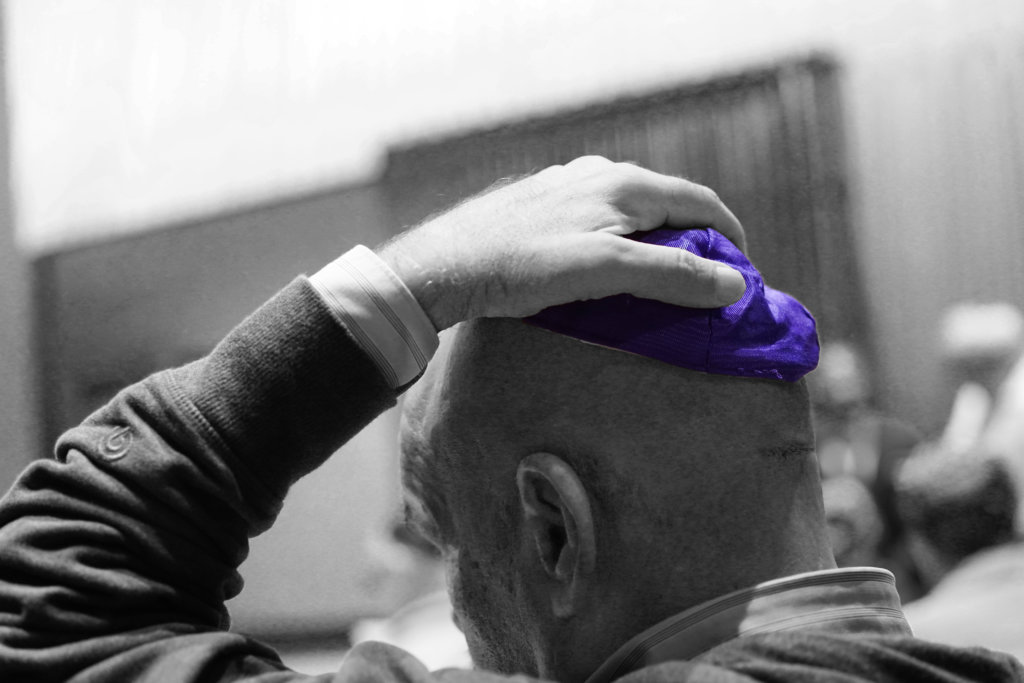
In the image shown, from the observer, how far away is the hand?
831 millimetres

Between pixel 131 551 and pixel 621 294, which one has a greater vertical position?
pixel 621 294

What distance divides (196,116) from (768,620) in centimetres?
251

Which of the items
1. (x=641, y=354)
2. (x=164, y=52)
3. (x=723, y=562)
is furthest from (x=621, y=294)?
(x=164, y=52)

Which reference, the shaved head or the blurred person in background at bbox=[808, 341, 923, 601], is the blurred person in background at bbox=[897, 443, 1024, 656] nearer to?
the blurred person in background at bbox=[808, 341, 923, 601]

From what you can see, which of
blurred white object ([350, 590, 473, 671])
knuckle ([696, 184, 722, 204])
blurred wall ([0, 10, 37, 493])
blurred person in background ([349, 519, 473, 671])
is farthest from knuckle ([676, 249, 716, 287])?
blurred person in background ([349, 519, 473, 671])

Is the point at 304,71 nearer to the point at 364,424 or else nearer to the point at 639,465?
the point at 364,424

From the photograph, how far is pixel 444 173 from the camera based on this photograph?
10.0ft

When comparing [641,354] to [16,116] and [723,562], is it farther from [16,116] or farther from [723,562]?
[16,116]

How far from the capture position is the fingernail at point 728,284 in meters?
0.85

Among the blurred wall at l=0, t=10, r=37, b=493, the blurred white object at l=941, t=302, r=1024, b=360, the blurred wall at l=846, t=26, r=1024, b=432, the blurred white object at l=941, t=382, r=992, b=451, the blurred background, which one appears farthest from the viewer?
the blurred wall at l=846, t=26, r=1024, b=432

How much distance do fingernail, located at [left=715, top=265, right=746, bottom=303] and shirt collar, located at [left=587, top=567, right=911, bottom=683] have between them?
0.25 metres

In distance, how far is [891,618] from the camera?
0.84 meters

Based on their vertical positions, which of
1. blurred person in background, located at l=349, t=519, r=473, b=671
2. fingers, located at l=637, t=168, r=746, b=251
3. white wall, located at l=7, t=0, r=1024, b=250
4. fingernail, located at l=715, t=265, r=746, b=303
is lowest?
blurred person in background, located at l=349, t=519, r=473, b=671

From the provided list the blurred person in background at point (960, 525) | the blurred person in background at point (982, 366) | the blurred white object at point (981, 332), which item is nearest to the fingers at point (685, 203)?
the blurred person in background at point (960, 525)
